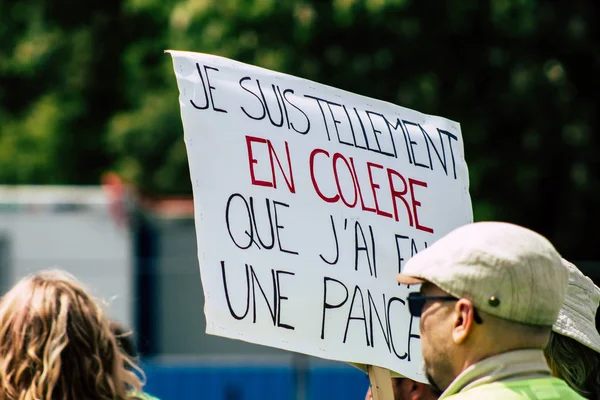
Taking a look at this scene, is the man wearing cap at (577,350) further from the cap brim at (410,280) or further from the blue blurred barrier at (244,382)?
the blue blurred barrier at (244,382)

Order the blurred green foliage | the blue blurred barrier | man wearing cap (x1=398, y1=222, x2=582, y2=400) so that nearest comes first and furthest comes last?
man wearing cap (x1=398, y1=222, x2=582, y2=400)
the blue blurred barrier
the blurred green foliage

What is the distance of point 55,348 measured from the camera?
9.09ft

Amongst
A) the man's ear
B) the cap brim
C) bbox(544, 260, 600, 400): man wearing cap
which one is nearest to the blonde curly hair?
the cap brim

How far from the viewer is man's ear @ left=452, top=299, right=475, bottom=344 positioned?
2198 mm

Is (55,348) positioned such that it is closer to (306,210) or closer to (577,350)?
(306,210)

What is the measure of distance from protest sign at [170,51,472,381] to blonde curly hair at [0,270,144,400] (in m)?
0.33

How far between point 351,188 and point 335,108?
0.85 ft

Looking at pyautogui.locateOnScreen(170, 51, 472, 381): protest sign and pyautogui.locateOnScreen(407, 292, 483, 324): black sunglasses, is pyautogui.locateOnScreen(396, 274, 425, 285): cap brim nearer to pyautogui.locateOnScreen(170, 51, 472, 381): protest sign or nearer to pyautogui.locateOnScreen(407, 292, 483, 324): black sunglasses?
pyautogui.locateOnScreen(407, 292, 483, 324): black sunglasses

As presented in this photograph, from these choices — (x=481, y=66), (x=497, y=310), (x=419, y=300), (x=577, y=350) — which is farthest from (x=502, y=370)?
(x=481, y=66)

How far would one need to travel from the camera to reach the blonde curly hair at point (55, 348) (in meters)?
2.76

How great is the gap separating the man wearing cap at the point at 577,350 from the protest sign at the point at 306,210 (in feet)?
1.29

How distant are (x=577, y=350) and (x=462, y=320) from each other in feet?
3.06

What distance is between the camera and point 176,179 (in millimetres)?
19984

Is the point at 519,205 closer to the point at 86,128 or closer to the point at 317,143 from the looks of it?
the point at 317,143
